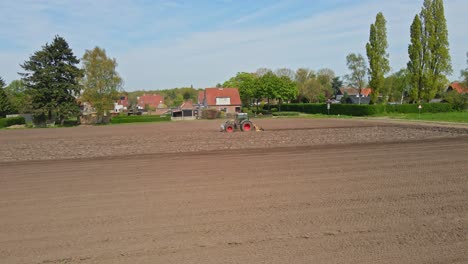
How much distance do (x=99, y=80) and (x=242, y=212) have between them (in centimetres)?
5812

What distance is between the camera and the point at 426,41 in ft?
174

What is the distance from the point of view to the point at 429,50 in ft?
174

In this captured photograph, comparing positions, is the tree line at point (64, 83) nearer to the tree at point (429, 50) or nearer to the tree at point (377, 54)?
the tree at point (377, 54)

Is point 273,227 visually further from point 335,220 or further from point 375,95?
point 375,95

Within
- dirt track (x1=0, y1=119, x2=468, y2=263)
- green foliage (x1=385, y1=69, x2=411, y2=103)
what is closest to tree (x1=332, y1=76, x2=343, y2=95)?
green foliage (x1=385, y1=69, x2=411, y2=103)

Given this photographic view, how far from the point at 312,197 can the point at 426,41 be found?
179 ft

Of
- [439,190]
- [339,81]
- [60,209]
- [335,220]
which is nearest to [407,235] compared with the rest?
[335,220]

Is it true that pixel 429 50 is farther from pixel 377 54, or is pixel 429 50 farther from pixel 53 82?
pixel 53 82

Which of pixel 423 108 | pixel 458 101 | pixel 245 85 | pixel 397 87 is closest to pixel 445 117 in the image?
pixel 423 108

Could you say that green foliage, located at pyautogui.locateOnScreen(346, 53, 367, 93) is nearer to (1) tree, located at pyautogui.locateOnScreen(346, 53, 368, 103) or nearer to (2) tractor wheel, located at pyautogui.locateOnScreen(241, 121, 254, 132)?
(1) tree, located at pyautogui.locateOnScreen(346, 53, 368, 103)

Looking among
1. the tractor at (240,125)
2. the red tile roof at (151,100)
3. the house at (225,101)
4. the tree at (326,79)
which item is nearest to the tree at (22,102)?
the tractor at (240,125)

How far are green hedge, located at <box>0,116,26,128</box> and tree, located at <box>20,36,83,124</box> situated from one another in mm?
4187

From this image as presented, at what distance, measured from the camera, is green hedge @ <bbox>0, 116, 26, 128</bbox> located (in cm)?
5212

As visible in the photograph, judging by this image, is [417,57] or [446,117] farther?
[417,57]
